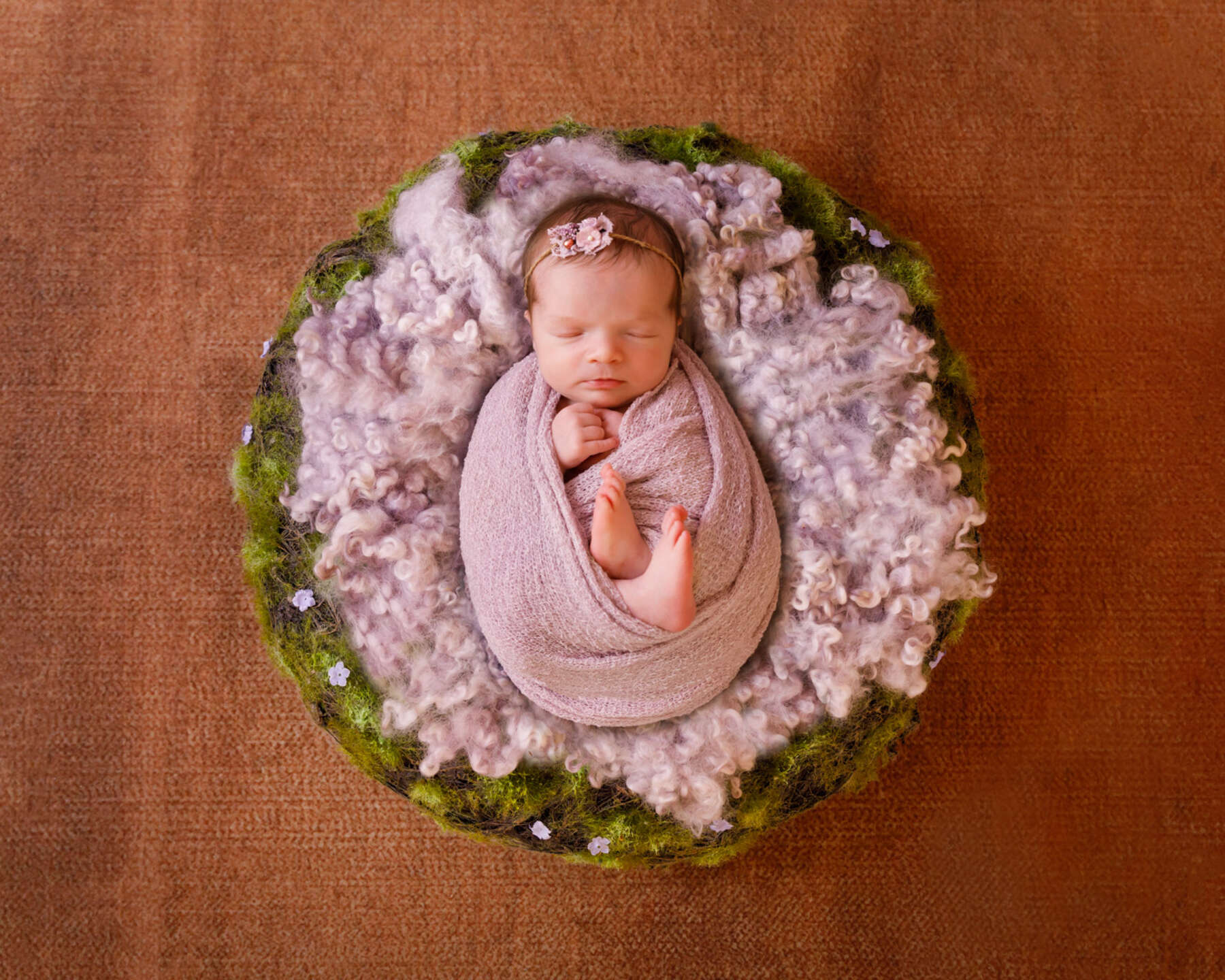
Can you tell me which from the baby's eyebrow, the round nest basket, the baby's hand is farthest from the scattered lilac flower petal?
the baby's eyebrow

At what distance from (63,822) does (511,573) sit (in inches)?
36.7

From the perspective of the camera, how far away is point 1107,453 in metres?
1.60

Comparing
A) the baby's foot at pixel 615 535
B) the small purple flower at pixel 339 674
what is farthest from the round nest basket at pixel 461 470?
the baby's foot at pixel 615 535

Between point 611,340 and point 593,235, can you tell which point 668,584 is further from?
point 593,235

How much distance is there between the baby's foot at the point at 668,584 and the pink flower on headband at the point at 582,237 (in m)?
0.33

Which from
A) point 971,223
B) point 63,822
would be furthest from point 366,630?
point 971,223

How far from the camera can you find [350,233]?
5.24 ft

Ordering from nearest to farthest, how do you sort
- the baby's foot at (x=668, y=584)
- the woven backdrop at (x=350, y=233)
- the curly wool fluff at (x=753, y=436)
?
the baby's foot at (x=668, y=584)
the curly wool fluff at (x=753, y=436)
the woven backdrop at (x=350, y=233)

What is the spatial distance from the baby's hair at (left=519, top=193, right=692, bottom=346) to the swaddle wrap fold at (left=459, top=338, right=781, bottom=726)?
0.15 meters

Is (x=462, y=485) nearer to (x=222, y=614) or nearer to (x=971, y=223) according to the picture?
(x=222, y=614)

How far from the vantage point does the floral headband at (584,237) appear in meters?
1.11

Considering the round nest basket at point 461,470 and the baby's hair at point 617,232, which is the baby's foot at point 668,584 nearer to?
the round nest basket at point 461,470

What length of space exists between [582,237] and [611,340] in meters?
0.13

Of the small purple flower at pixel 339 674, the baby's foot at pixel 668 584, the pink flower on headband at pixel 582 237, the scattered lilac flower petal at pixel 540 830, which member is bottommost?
the scattered lilac flower petal at pixel 540 830
